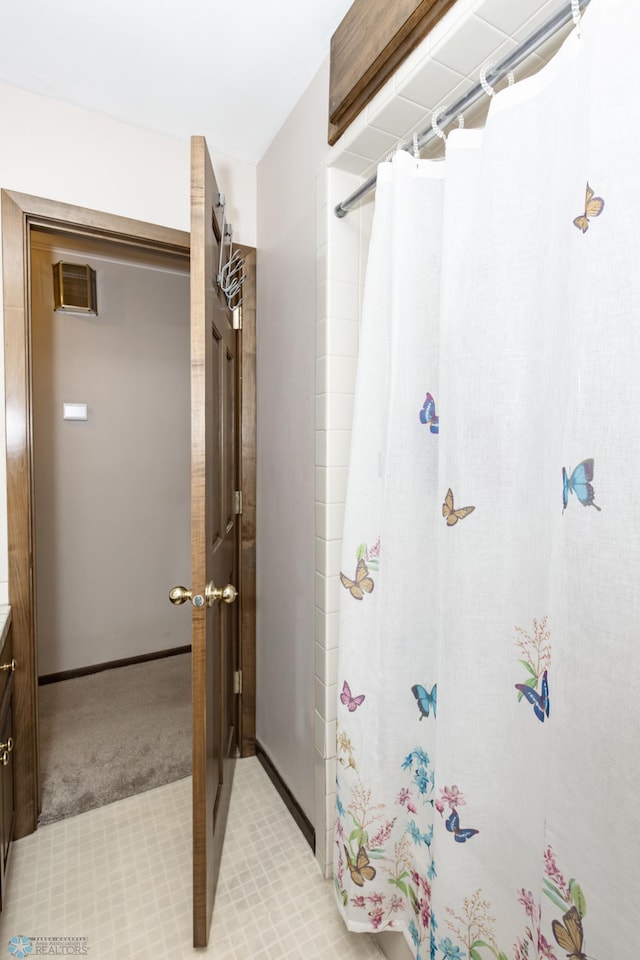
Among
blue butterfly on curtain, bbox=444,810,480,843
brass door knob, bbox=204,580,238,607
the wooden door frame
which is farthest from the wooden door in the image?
blue butterfly on curtain, bbox=444,810,480,843

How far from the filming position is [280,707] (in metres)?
1.71

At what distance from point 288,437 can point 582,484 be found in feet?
3.54

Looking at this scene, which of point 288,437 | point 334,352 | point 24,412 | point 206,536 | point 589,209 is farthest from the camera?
point 288,437

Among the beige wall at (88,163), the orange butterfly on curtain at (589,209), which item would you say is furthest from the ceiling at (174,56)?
the orange butterfly on curtain at (589,209)

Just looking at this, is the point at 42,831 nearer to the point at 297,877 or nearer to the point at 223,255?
the point at 297,877

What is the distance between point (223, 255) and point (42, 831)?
2.01m

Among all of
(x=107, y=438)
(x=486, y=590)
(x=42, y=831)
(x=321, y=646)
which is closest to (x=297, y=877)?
→ (x=321, y=646)

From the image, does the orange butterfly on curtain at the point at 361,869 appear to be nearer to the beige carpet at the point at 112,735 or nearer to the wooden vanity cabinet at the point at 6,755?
the wooden vanity cabinet at the point at 6,755

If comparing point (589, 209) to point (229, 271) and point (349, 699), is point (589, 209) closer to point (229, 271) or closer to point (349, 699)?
point (349, 699)

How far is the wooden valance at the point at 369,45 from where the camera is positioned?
2.88ft

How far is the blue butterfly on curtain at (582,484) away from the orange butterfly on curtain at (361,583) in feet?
1.59

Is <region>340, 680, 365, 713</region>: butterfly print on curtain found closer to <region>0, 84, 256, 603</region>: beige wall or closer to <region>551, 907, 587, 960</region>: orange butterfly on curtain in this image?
<region>551, 907, 587, 960</region>: orange butterfly on curtain

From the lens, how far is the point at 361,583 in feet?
3.37

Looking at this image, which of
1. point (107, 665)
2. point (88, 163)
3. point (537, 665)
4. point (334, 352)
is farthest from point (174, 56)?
point (107, 665)
